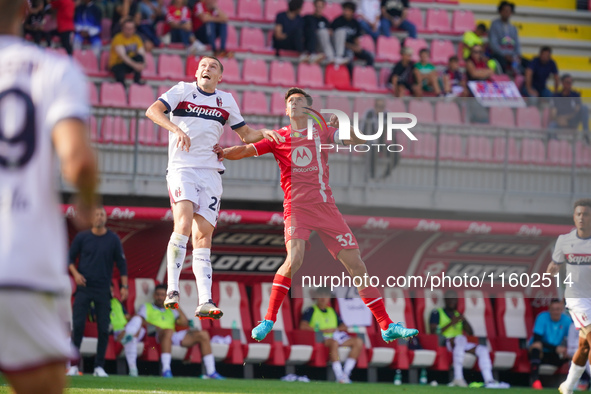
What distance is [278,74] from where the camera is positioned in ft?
56.3

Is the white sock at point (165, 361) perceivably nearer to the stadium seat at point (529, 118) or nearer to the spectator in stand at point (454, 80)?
the stadium seat at point (529, 118)

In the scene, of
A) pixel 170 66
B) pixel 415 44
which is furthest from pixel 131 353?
pixel 415 44

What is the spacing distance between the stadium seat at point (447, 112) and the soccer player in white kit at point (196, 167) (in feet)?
25.6

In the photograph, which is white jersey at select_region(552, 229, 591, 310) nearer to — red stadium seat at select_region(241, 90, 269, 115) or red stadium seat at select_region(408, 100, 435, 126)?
red stadium seat at select_region(408, 100, 435, 126)

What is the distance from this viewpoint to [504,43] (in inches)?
756

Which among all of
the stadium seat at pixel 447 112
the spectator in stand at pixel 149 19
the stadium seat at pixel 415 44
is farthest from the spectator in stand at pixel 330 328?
the stadium seat at pixel 415 44

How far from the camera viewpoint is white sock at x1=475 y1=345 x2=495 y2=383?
14329 millimetres

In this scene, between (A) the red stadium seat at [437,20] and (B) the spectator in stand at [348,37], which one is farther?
(A) the red stadium seat at [437,20]

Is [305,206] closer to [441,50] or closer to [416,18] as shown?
[441,50]

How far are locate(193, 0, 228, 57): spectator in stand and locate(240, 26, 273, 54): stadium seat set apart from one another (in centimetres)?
91

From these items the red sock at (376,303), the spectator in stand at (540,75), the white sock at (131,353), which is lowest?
the white sock at (131,353)

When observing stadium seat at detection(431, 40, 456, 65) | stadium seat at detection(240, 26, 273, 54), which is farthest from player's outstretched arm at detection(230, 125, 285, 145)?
stadium seat at detection(431, 40, 456, 65)

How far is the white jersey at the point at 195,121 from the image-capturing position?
8352mm

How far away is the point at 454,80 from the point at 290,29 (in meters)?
3.49
